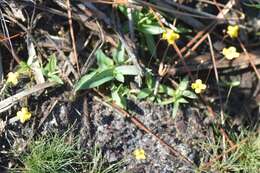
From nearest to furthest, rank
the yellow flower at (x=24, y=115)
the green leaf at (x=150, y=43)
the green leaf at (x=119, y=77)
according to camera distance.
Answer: the yellow flower at (x=24, y=115) < the green leaf at (x=119, y=77) < the green leaf at (x=150, y=43)

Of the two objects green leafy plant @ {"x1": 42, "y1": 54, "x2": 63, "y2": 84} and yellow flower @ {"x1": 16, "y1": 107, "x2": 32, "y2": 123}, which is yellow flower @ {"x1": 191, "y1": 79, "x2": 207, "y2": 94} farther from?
yellow flower @ {"x1": 16, "y1": 107, "x2": 32, "y2": 123}

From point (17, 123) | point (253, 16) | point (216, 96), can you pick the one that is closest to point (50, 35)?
point (17, 123)

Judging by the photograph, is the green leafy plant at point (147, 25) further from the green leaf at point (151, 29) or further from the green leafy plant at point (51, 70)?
the green leafy plant at point (51, 70)

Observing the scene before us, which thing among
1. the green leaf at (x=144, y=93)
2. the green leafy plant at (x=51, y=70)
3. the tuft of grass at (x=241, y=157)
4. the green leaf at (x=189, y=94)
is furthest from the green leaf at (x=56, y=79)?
the tuft of grass at (x=241, y=157)

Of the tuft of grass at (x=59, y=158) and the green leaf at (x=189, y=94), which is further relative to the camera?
the green leaf at (x=189, y=94)

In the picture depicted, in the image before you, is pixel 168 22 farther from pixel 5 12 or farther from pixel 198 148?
pixel 5 12
